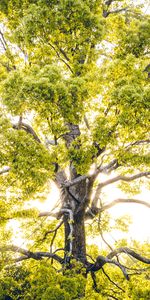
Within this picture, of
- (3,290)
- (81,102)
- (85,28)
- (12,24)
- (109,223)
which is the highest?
(12,24)

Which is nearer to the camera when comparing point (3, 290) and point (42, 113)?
point (42, 113)

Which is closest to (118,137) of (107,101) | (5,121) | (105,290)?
(107,101)

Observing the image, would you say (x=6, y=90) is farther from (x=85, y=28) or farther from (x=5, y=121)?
(x=85, y=28)

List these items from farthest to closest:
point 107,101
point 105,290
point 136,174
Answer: point 105,290, point 136,174, point 107,101

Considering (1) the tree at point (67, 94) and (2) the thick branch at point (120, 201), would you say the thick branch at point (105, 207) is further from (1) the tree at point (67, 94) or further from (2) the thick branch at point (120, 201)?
(1) the tree at point (67, 94)

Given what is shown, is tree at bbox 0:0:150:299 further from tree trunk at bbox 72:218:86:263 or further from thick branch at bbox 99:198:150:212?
thick branch at bbox 99:198:150:212

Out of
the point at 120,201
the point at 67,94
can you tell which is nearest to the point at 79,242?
the point at 120,201

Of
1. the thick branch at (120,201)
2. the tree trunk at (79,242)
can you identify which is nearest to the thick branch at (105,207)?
the thick branch at (120,201)

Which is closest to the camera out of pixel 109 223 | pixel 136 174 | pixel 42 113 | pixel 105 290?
pixel 42 113

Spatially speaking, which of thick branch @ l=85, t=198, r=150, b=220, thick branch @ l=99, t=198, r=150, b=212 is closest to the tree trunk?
thick branch @ l=85, t=198, r=150, b=220

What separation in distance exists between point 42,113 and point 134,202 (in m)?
3.85

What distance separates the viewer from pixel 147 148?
19.4ft

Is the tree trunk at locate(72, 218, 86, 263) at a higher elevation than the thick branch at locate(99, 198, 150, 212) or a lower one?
lower

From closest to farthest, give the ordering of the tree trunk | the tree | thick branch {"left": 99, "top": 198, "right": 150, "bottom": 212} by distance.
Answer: the tree
the tree trunk
thick branch {"left": 99, "top": 198, "right": 150, "bottom": 212}
